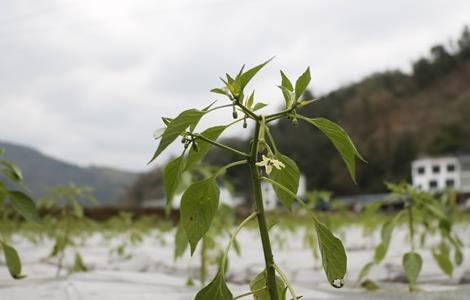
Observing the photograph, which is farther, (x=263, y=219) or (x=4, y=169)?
(x=4, y=169)

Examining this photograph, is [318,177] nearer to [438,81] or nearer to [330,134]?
[438,81]

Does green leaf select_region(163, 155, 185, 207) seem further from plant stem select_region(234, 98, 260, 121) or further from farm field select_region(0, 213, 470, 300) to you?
farm field select_region(0, 213, 470, 300)

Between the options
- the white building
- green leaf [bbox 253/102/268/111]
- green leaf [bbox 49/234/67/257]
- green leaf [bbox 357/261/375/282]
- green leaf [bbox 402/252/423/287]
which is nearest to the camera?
green leaf [bbox 253/102/268/111]

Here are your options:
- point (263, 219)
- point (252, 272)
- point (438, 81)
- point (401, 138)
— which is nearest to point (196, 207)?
point (263, 219)

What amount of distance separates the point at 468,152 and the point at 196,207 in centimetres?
5935

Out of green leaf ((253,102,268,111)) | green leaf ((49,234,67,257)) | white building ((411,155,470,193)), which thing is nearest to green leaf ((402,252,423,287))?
green leaf ((253,102,268,111))

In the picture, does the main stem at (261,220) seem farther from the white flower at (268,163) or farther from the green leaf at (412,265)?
the green leaf at (412,265)

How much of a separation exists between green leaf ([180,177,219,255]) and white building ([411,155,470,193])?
57261mm

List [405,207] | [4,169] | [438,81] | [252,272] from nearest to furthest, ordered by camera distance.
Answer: [4,169], [405,207], [252,272], [438,81]

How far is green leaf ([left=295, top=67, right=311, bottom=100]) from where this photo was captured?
0.62 m

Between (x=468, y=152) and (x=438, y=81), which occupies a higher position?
(x=438, y=81)

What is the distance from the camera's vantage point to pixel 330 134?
62 cm

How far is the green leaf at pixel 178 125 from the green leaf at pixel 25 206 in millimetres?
653

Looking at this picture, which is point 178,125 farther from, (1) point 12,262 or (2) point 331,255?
(1) point 12,262
